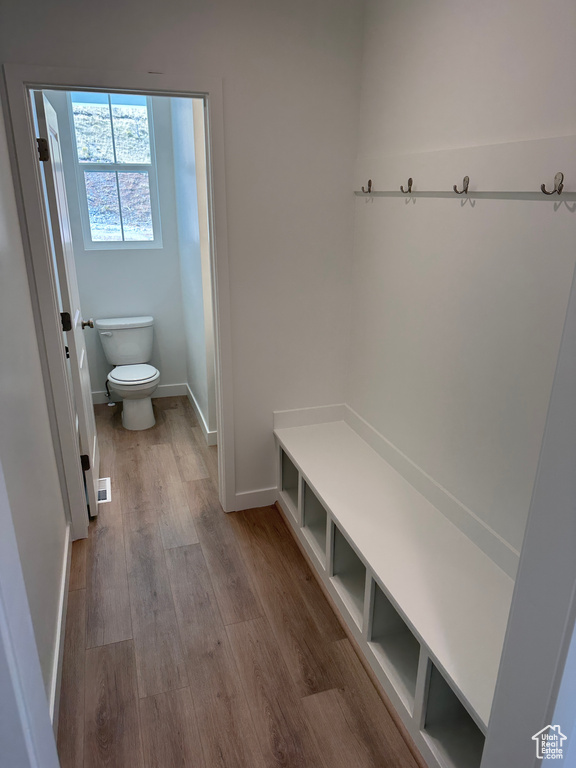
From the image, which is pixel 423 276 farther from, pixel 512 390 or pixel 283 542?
pixel 283 542

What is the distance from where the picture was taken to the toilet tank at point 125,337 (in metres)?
3.89

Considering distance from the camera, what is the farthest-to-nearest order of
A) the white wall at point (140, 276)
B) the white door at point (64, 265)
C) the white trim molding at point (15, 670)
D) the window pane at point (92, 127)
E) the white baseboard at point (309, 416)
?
the white wall at point (140, 276)
the window pane at point (92, 127)
the white baseboard at point (309, 416)
the white door at point (64, 265)
the white trim molding at point (15, 670)

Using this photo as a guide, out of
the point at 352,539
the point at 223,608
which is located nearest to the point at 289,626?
the point at 223,608

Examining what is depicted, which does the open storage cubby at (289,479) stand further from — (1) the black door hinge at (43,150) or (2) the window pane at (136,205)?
(2) the window pane at (136,205)

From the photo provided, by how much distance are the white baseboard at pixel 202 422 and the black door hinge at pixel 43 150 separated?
1.93 metres

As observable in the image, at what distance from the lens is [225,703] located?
177 cm

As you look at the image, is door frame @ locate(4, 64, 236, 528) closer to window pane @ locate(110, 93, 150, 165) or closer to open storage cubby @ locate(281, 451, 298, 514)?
open storage cubby @ locate(281, 451, 298, 514)

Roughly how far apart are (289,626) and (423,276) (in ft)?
4.82

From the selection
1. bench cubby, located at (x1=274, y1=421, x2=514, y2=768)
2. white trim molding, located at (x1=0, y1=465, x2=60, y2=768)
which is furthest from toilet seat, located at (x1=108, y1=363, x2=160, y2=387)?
white trim molding, located at (x1=0, y1=465, x2=60, y2=768)

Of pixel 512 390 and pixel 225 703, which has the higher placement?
pixel 512 390

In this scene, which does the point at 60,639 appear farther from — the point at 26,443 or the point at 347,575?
the point at 347,575

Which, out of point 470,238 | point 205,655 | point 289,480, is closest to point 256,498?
point 289,480

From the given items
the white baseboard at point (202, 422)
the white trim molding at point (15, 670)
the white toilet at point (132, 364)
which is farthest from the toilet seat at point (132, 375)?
the white trim molding at point (15, 670)

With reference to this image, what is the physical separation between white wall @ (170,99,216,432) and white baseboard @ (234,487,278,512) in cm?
84
